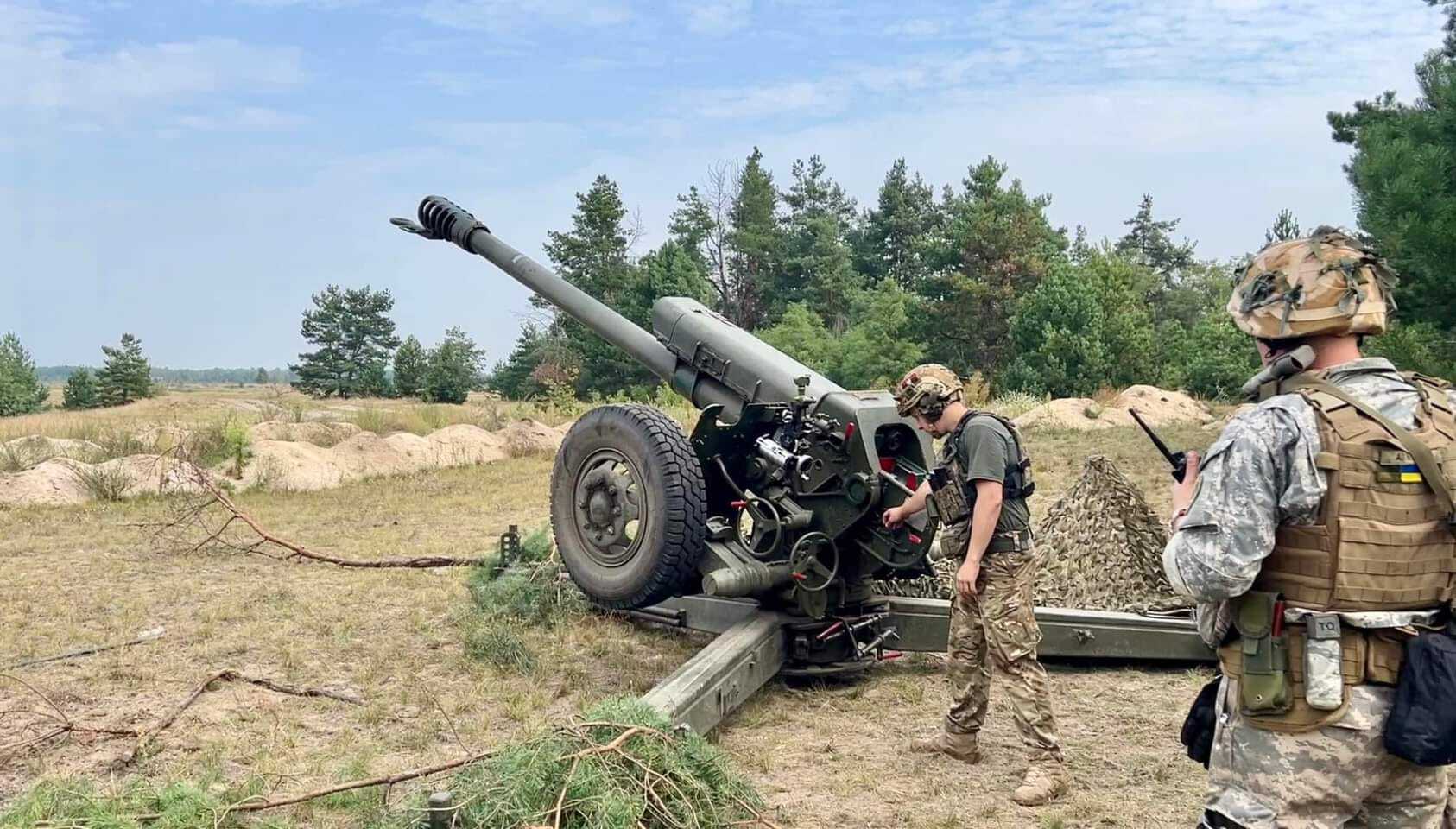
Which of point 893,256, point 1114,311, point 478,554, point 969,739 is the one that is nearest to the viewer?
point 969,739

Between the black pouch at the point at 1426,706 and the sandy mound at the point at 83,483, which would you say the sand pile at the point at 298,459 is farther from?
the black pouch at the point at 1426,706

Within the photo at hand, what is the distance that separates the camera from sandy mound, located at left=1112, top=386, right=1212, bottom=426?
71.6 ft

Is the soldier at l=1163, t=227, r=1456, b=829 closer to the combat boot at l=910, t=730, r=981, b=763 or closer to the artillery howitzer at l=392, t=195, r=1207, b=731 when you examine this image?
the combat boot at l=910, t=730, r=981, b=763

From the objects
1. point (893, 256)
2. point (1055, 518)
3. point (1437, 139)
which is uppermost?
point (893, 256)

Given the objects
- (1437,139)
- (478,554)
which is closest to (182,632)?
(478,554)

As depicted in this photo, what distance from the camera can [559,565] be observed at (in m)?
6.83

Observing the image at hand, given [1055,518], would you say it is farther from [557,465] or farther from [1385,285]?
[1385,285]

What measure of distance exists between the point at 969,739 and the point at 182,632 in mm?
4431

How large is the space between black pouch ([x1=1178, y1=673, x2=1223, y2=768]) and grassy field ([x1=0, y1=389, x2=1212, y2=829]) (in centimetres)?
137

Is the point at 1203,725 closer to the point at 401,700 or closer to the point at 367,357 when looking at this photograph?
the point at 401,700

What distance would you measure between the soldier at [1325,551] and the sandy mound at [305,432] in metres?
14.5

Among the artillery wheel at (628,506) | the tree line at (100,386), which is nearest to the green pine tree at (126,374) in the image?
the tree line at (100,386)

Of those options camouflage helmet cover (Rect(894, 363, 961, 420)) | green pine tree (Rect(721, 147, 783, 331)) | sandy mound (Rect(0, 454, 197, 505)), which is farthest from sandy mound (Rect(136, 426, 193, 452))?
green pine tree (Rect(721, 147, 783, 331))

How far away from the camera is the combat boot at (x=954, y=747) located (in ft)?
15.1
